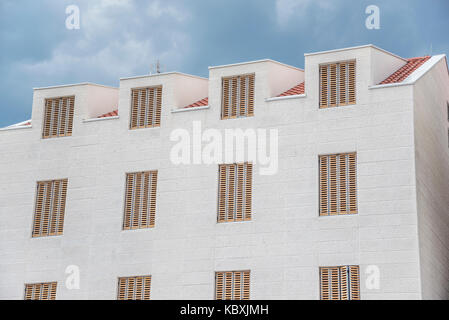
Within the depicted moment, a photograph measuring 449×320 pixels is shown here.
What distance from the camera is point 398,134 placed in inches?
1319

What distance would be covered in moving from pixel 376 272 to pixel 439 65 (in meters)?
11.3

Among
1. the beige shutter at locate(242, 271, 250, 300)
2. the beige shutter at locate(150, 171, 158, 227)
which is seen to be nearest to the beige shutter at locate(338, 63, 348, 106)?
the beige shutter at locate(242, 271, 250, 300)

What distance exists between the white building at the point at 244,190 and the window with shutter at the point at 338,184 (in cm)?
5

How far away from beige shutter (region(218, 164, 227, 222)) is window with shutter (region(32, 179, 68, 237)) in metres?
7.46

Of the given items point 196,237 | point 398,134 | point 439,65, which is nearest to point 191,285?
point 196,237

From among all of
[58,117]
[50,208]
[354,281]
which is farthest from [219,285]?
[58,117]

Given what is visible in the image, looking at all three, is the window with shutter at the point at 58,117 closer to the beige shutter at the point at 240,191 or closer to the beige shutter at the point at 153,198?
the beige shutter at the point at 153,198

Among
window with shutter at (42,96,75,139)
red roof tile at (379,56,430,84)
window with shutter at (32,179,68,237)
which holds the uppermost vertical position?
red roof tile at (379,56,430,84)

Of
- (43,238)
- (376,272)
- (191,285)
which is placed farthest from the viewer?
(43,238)

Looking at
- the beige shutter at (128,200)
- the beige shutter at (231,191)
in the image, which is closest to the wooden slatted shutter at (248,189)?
the beige shutter at (231,191)

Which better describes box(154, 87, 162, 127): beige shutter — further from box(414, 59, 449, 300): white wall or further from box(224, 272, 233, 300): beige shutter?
box(414, 59, 449, 300): white wall

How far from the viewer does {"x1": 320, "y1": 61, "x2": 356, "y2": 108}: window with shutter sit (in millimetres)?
35062

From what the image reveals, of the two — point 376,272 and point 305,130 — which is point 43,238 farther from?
point 376,272

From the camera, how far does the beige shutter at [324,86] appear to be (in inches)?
1390
